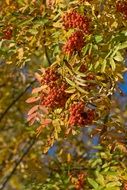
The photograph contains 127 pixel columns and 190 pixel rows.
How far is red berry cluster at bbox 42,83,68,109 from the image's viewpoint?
10.8 feet

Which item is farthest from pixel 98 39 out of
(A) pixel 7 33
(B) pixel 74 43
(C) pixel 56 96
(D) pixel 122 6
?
(A) pixel 7 33

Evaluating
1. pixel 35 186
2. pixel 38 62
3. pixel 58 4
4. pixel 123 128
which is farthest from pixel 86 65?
pixel 38 62

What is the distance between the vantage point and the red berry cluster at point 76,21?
3.38 meters

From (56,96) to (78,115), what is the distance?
211mm

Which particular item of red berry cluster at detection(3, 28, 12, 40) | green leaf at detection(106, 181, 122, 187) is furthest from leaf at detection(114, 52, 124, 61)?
red berry cluster at detection(3, 28, 12, 40)

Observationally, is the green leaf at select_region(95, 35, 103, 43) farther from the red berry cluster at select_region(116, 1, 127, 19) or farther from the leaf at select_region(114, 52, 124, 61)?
the red berry cluster at select_region(116, 1, 127, 19)

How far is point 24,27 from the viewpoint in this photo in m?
3.90

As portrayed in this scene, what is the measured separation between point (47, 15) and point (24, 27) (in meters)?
0.21

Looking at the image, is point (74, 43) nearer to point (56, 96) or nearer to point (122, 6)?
point (56, 96)

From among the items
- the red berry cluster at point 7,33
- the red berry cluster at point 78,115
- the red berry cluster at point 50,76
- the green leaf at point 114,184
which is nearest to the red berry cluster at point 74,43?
the red berry cluster at point 50,76

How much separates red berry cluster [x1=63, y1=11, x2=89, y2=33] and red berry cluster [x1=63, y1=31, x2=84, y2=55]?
0.17ft

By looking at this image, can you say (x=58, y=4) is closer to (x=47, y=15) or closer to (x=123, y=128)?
(x=47, y=15)

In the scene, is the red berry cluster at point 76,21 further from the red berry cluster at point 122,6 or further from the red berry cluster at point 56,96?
the red berry cluster at point 56,96

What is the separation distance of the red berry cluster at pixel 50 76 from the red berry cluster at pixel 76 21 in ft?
1.13
